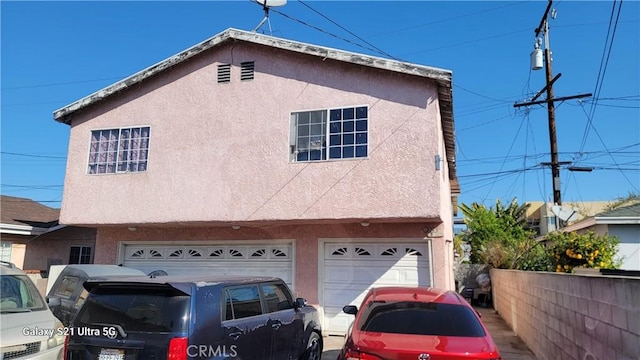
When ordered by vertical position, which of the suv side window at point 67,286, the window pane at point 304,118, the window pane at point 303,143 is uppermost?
the window pane at point 304,118

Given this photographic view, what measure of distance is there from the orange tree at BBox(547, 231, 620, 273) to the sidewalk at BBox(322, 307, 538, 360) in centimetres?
203

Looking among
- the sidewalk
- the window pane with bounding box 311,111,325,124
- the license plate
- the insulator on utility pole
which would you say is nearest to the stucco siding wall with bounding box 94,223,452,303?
the sidewalk

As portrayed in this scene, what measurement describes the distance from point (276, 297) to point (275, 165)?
474 centimetres

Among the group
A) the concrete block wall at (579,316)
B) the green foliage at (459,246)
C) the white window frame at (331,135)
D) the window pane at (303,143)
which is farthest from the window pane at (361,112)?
the green foliage at (459,246)

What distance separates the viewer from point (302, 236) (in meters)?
11.6

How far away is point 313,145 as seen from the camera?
35.0ft

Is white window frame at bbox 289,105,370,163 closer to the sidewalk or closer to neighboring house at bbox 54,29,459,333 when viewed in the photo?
neighboring house at bbox 54,29,459,333

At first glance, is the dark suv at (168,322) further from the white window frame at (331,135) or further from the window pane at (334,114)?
the window pane at (334,114)

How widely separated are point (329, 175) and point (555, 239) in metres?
5.68

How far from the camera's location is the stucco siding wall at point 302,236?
424 inches

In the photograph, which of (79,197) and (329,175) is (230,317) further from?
(79,197)

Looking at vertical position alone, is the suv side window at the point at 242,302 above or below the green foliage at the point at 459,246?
below

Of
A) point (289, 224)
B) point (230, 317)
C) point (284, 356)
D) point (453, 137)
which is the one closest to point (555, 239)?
point (453, 137)

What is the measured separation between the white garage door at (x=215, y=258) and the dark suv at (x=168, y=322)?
20.3 ft
